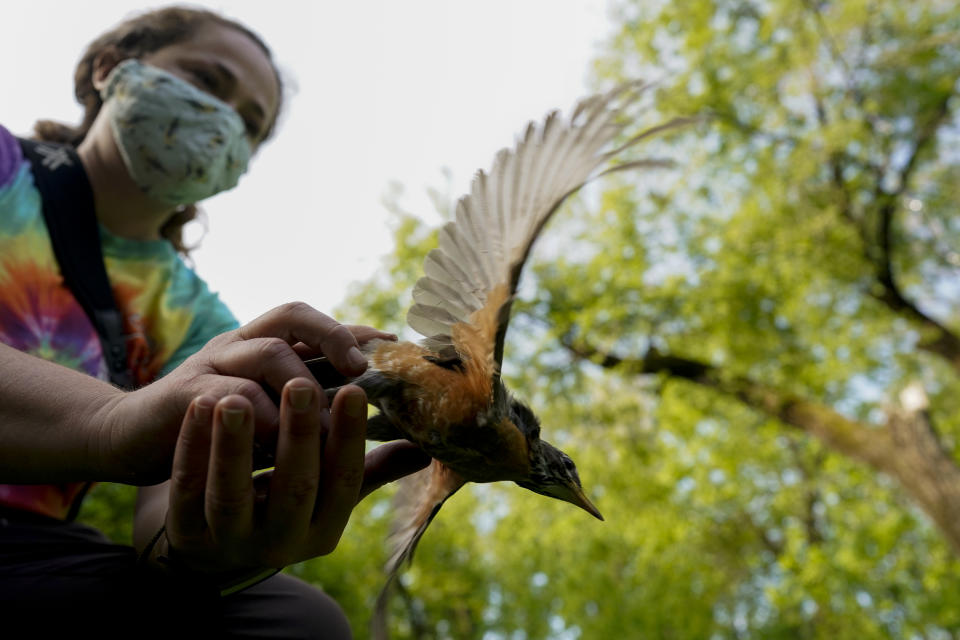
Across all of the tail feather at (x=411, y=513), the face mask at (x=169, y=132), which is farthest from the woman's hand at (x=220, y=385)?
the face mask at (x=169, y=132)

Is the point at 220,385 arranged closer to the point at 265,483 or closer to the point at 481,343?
the point at 265,483

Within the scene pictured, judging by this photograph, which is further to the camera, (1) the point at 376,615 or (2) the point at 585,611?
(2) the point at 585,611

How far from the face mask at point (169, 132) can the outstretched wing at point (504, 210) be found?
46.4 inches

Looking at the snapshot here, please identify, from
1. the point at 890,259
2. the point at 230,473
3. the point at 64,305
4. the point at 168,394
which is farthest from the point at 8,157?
the point at 890,259

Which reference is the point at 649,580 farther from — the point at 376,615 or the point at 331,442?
the point at 331,442

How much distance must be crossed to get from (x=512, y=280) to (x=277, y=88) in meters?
1.84

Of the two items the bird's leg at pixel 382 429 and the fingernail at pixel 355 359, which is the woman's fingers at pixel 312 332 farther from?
the bird's leg at pixel 382 429

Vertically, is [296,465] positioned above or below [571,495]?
above

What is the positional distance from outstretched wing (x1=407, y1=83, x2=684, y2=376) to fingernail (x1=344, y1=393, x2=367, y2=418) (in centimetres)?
39

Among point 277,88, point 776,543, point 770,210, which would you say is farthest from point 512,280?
point 776,543

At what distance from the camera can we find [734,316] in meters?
10.8

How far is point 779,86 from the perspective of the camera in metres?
12.2

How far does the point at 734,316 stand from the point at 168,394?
35.1 feet

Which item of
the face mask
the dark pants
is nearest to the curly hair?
the face mask
